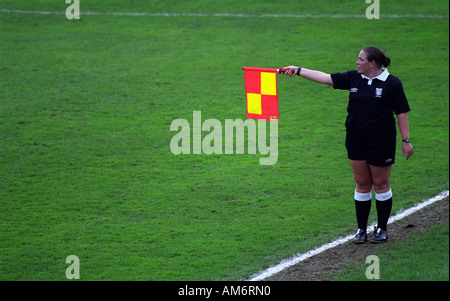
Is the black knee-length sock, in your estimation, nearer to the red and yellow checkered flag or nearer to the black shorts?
the black shorts

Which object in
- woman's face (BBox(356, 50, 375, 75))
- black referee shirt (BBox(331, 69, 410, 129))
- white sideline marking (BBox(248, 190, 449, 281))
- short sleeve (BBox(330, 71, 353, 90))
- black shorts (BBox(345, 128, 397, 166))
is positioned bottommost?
white sideline marking (BBox(248, 190, 449, 281))

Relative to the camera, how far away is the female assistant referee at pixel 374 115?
5930 millimetres

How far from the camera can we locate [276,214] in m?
7.48

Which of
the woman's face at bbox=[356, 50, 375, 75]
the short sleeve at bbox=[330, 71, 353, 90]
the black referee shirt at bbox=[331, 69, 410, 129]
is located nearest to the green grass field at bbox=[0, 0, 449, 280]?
the black referee shirt at bbox=[331, 69, 410, 129]

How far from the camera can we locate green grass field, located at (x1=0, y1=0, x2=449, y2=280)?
22.0 feet

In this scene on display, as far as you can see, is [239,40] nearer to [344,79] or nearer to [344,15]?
[344,15]

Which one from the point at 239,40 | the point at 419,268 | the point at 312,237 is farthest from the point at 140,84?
the point at 419,268

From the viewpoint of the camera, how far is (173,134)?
33.8ft

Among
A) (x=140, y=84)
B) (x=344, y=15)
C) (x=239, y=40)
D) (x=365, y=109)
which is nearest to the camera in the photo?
(x=365, y=109)

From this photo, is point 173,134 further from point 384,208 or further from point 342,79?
point 384,208

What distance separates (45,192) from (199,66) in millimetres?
6347

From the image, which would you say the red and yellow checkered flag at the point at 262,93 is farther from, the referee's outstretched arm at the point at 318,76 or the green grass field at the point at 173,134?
the green grass field at the point at 173,134

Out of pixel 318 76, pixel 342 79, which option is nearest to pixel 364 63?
pixel 342 79

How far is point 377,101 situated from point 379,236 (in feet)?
4.69
